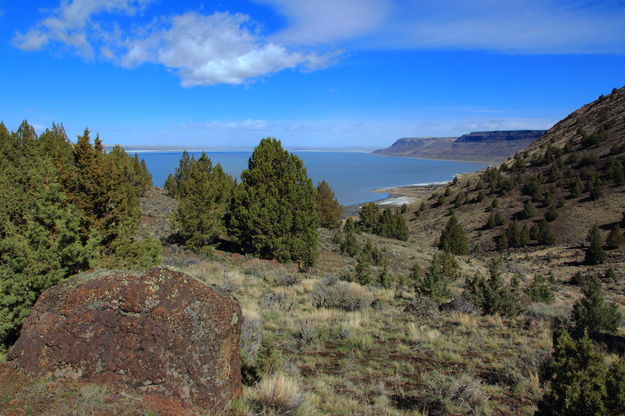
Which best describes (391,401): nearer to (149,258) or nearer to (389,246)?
(149,258)

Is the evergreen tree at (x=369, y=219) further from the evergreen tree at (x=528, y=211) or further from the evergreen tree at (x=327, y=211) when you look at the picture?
the evergreen tree at (x=528, y=211)

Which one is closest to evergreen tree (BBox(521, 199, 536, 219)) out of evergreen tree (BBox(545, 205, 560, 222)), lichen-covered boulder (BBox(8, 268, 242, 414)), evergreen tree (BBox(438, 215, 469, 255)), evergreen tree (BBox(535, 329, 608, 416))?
evergreen tree (BBox(545, 205, 560, 222))

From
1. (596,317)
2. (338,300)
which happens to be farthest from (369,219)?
(596,317)

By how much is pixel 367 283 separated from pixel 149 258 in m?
9.57

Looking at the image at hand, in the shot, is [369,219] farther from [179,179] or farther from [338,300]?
[338,300]

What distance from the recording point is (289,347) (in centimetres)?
762

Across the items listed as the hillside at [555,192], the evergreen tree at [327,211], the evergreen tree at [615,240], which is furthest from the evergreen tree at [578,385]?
the evergreen tree at [327,211]

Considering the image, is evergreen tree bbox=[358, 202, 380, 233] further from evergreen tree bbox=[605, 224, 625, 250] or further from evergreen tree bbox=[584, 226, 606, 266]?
evergreen tree bbox=[605, 224, 625, 250]

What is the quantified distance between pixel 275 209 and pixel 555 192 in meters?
46.1

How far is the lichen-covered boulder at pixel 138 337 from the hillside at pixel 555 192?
39893 mm

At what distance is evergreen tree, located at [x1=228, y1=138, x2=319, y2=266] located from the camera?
67.5 ft

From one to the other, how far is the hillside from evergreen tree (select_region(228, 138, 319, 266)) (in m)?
29.4

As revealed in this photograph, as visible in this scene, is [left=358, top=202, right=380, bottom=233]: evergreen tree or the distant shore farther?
the distant shore

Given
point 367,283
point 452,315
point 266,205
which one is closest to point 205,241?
point 266,205
